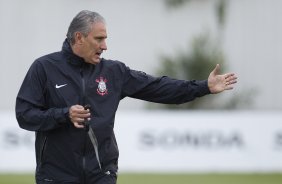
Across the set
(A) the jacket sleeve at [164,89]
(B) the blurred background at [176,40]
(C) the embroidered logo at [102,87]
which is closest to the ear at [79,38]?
(C) the embroidered logo at [102,87]

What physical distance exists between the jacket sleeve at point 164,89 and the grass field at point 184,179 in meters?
7.13

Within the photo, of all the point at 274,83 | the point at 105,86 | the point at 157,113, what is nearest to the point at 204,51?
the point at 274,83

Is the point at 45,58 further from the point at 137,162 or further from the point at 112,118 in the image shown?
the point at 137,162

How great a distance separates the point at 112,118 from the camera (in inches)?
275

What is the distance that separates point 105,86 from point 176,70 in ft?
58.8

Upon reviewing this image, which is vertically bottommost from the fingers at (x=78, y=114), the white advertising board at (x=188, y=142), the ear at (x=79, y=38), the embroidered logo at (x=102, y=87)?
the fingers at (x=78, y=114)

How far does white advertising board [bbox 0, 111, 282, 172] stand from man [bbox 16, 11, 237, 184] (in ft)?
30.3

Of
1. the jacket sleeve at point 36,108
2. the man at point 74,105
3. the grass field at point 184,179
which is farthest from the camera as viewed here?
the grass field at point 184,179

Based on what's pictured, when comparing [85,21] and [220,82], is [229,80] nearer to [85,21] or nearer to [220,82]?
[220,82]

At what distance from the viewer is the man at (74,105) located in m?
6.79

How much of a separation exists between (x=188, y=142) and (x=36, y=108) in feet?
32.5

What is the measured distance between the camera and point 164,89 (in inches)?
293

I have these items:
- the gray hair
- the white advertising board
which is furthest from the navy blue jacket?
the white advertising board

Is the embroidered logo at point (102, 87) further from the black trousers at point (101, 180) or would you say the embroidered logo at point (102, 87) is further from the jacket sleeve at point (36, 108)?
the black trousers at point (101, 180)
